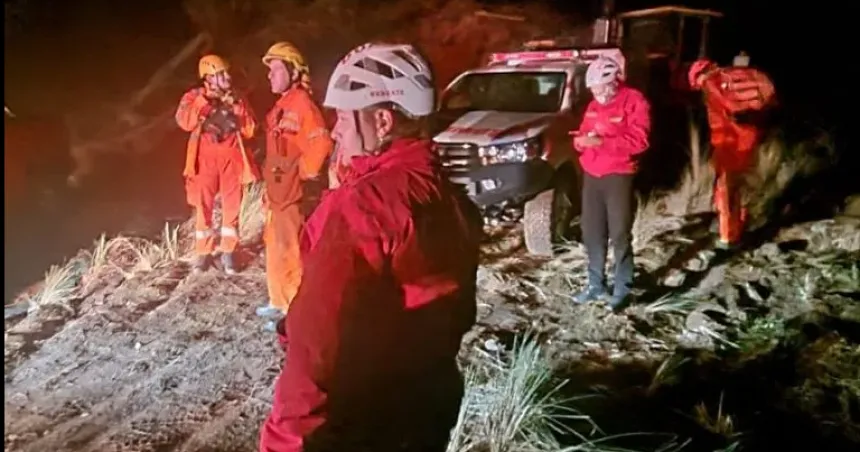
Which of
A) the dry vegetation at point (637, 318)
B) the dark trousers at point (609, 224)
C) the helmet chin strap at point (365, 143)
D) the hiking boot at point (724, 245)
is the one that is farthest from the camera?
the hiking boot at point (724, 245)

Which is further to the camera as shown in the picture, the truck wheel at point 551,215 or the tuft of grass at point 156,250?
the truck wheel at point 551,215

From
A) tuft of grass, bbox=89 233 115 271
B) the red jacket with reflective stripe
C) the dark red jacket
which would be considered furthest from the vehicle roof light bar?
tuft of grass, bbox=89 233 115 271

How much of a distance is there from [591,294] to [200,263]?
3.13 ft

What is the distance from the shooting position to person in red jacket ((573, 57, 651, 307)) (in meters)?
2.40

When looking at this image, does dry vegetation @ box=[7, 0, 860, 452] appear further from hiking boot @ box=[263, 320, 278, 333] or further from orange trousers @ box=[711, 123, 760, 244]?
hiking boot @ box=[263, 320, 278, 333]

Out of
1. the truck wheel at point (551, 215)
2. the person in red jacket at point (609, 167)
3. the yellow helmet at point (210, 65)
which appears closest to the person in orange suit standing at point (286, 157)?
the yellow helmet at point (210, 65)

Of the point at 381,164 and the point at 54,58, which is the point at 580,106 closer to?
the point at 381,164

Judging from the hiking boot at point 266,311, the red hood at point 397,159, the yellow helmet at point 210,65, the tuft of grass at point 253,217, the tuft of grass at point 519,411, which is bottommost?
the tuft of grass at point 519,411

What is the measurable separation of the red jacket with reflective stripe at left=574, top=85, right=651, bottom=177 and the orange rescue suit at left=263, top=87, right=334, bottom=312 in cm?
65

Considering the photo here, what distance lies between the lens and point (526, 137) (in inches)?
97.8

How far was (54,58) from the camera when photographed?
2.29 metres

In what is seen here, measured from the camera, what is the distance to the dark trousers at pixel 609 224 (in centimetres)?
245

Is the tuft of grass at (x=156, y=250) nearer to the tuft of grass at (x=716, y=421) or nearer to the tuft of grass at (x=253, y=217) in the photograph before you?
the tuft of grass at (x=253, y=217)

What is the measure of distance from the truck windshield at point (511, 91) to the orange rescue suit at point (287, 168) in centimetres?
35
